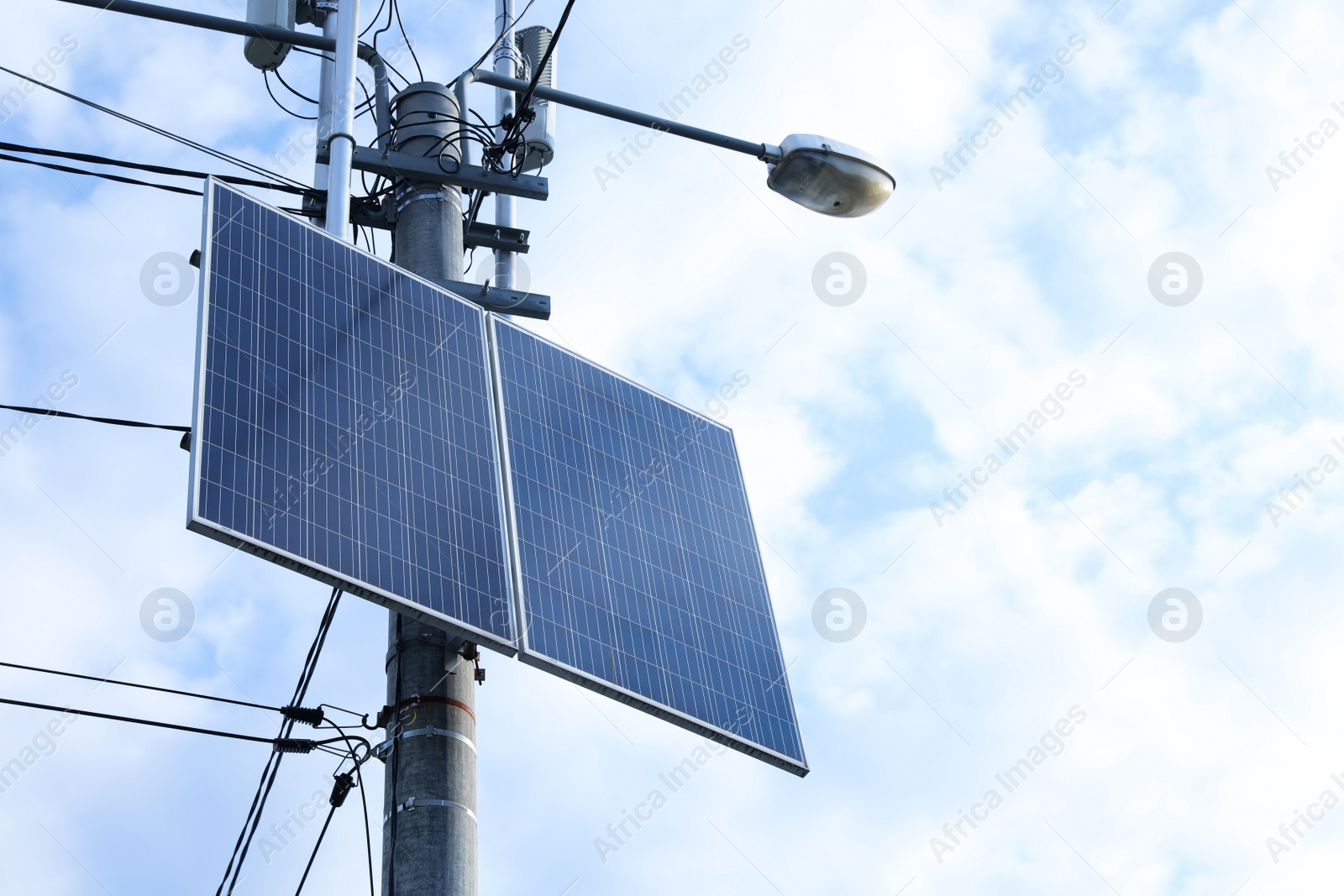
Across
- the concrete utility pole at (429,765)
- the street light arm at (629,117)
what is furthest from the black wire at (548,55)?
the concrete utility pole at (429,765)

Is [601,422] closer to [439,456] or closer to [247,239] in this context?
[439,456]

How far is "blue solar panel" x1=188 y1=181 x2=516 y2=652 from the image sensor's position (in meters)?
8.25

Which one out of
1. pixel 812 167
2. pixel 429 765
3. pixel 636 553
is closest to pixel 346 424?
pixel 429 765

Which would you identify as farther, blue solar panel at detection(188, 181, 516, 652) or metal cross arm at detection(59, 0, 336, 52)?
metal cross arm at detection(59, 0, 336, 52)

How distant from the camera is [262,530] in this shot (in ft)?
26.3

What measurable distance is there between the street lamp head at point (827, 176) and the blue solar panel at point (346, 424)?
9.28 ft

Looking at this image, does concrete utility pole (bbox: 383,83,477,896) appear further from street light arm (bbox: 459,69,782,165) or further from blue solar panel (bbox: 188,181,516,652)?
street light arm (bbox: 459,69,782,165)

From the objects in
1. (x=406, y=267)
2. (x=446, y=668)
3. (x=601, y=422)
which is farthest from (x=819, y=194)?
(x=446, y=668)

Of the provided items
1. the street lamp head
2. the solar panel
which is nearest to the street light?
the street lamp head

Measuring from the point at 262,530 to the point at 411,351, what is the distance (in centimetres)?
233

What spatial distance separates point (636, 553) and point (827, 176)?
133 inches

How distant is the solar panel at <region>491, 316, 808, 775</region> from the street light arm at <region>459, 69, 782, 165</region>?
1817 millimetres

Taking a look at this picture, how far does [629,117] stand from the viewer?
11430 millimetres

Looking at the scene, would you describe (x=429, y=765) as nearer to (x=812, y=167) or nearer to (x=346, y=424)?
(x=346, y=424)
